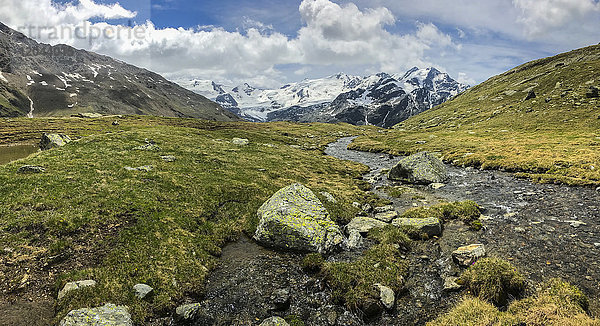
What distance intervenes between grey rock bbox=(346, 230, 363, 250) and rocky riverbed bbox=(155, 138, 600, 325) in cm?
48

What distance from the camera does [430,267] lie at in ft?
52.8

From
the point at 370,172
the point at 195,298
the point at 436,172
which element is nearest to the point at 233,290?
the point at 195,298

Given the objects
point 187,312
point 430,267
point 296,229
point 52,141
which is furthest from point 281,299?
point 52,141

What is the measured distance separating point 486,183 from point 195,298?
35.0 meters

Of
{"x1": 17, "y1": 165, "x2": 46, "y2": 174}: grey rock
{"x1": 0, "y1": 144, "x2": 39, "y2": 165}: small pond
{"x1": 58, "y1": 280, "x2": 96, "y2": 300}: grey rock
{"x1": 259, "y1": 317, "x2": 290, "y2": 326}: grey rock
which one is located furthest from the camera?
{"x1": 0, "y1": 144, "x2": 39, "y2": 165}: small pond

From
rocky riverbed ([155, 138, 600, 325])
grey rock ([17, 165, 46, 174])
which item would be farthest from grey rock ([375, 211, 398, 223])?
grey rock ([17, 165, 46, 174])

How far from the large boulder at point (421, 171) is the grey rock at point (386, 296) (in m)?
25.3

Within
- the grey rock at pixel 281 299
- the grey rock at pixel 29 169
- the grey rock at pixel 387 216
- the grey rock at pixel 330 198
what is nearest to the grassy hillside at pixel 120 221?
the grey rock at pixel 29 169

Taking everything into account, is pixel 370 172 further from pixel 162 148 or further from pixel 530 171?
pixel 162 148

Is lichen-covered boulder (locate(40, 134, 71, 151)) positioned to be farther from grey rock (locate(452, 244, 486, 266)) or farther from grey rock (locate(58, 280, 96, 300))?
grey rock (locate(452, 244, 486, 266))

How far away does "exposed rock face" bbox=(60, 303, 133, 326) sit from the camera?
34.8 ft

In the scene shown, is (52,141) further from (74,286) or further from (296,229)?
(296,229)

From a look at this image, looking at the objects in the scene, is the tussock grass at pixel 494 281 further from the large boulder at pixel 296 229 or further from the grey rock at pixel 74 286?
the grey rock at pixel 74 286

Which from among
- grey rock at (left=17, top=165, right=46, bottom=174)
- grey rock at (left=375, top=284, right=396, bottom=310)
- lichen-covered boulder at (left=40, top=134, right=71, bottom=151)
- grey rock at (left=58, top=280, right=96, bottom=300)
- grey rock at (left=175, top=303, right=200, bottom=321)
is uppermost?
lichen-covered boulder at (left=40, top=134, right=71, bottom=151)
